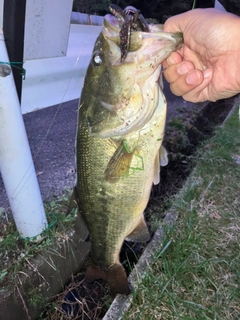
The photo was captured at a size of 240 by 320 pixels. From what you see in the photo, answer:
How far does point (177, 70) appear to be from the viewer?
1817mm

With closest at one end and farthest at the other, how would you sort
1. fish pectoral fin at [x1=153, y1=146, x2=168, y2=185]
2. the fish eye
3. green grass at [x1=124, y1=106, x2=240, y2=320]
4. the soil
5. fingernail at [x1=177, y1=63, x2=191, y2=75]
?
1. the fish eye
2. fish pectoral fin at [x1=153, y1=146, x2=168, y2=185]
3. fingernail at [x1=177, y1=63, x2=191, y2=75]
4. green grass at [x1=124, y1=106, x2=240, y2=320]
5. the soil

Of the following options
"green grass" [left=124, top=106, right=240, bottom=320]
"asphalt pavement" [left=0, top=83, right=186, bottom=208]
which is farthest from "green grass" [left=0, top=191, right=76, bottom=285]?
"green grass" [left=124, top=106, right=240, bottom=320]

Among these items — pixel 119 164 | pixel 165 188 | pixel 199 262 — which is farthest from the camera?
pixel 165 188

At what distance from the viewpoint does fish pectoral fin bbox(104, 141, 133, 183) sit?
158 cm

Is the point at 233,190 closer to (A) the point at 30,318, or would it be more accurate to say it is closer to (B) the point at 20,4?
(A) the point at 30,318

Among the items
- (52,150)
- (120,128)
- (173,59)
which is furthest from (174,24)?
(52,150)

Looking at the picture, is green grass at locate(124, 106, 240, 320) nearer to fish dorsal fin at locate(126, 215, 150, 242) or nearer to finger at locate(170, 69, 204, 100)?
fish dorsal fin at locate(126, 215, 150, 242)

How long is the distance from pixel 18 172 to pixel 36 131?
1768mm

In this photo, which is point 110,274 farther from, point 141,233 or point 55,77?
point 55,77

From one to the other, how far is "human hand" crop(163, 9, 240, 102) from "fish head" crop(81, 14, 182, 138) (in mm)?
331

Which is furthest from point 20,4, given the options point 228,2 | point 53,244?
point 228,2

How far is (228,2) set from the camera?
830cm

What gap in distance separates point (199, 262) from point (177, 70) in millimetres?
1435

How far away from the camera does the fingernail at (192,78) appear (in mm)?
1777
